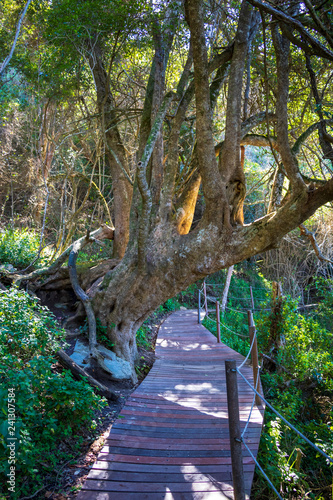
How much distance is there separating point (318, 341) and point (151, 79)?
256 inches

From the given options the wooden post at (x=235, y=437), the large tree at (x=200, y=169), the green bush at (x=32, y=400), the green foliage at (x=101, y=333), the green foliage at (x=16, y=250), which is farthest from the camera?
the green foliage at (x=16, y=250)

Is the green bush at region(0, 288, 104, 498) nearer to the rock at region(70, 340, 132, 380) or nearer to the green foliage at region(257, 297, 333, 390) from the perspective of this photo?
the rock at region(70, 340, 132, 380)

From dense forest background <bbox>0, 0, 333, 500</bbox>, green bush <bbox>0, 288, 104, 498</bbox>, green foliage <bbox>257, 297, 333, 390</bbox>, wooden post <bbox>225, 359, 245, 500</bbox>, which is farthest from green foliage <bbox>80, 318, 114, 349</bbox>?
green foliage <bbox>257, 297, 333, 390</bbox>

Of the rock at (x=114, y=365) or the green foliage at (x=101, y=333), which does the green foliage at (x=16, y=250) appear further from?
the rock at (x=114, y=365)

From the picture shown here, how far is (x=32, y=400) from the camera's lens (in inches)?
99.9

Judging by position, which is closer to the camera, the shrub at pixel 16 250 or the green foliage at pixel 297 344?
the green foliage at pixel 297 344

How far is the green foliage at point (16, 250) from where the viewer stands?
7.00 meters

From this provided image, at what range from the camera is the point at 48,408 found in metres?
2.88

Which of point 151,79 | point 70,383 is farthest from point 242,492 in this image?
point 151,79

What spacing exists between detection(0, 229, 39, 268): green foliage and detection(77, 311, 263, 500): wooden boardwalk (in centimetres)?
372

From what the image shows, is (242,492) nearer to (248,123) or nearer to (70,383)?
(70,383)

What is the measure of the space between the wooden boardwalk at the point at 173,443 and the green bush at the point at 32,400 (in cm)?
41

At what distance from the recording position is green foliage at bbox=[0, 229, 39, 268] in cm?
700

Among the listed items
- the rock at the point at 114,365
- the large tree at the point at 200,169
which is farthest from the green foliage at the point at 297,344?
the rock at the point at 114,365
